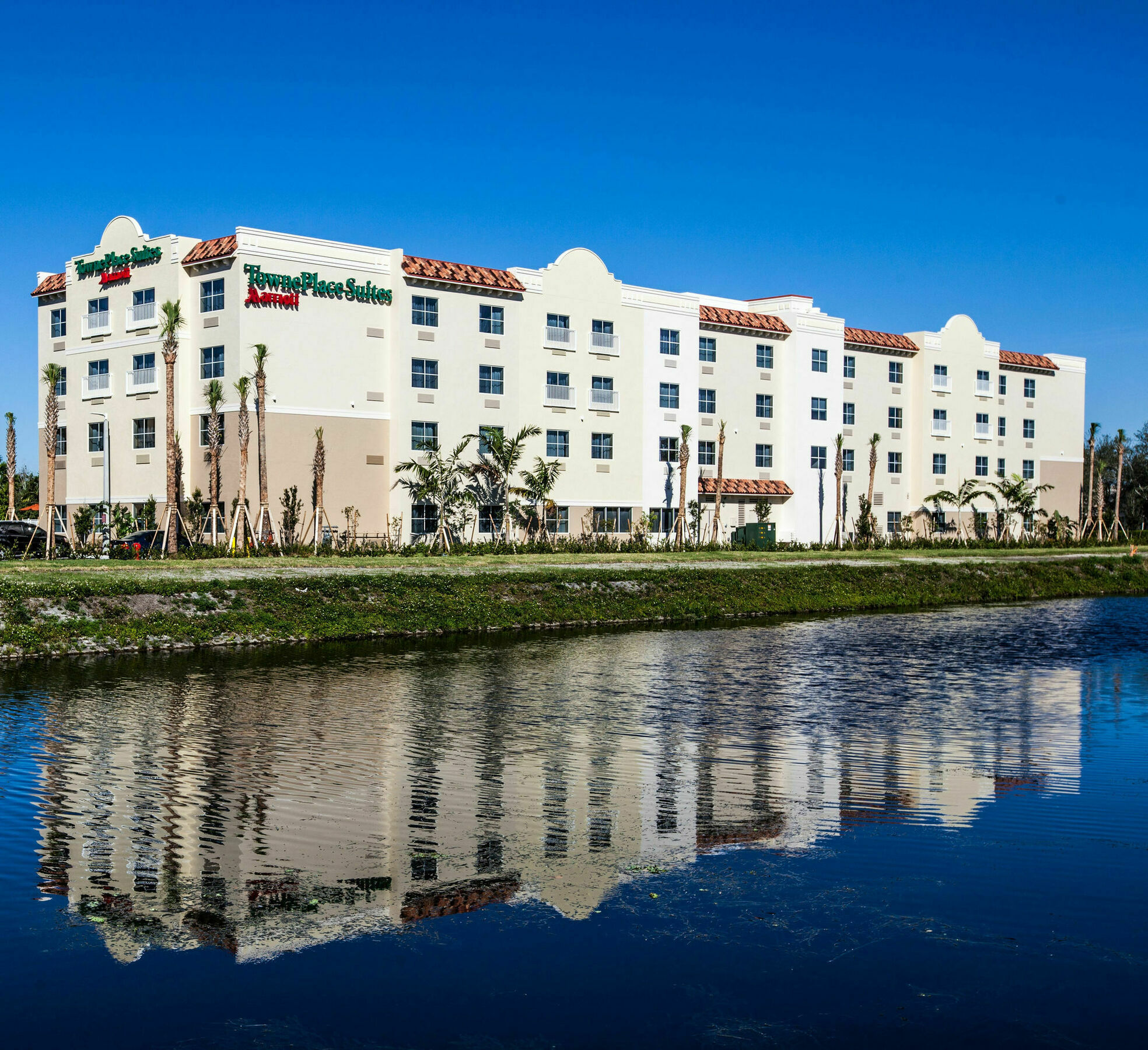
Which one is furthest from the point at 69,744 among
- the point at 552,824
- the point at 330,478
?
the point at 330,478

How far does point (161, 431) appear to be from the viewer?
162 feet

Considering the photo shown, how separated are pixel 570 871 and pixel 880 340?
6628cm

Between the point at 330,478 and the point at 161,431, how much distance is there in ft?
24.4

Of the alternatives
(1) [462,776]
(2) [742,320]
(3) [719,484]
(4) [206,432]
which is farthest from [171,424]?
(1) [462,776]

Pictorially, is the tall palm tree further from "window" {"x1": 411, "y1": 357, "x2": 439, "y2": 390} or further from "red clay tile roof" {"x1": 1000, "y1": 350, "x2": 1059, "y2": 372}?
"red clay tile roof" {"x1": 1000, "y1": 350, "x2": 1059, "y2": 372}

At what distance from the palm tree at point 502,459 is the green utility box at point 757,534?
14.1 m

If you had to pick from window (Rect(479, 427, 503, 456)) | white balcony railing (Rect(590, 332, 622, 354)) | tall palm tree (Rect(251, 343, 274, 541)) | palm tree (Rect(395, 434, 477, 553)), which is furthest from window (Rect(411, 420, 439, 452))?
white balcony railing (Rect(590, 332, 622, 354))

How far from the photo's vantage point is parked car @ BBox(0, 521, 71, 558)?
1806 inches

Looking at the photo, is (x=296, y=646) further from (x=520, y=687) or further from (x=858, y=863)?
(x=858, y=863)

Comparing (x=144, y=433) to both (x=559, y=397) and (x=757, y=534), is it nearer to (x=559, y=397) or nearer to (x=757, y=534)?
(x=559, y=397)

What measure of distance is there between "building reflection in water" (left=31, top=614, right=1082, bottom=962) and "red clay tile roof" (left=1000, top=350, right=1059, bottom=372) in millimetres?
59779

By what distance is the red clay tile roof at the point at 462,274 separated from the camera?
166 ft

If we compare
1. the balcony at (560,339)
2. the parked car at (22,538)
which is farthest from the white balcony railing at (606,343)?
the parked car at (22,538)

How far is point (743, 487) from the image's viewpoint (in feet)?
207
